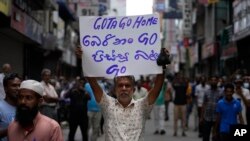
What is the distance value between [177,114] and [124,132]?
12100 millimetres

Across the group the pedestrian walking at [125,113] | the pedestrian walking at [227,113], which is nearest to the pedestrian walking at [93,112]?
the pedestrian walking at [227,113]

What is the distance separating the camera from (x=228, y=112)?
10617 mm

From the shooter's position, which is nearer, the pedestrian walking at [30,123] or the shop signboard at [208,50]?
the pedestrian walking at [30,123]

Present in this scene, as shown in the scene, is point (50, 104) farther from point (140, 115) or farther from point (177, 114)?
point (177, 114)

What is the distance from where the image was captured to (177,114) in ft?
59.3

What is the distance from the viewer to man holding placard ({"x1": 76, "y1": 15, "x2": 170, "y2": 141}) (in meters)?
6.17

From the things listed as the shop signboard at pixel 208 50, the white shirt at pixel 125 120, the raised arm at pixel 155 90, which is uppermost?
the shop signboard at pixel 208 50

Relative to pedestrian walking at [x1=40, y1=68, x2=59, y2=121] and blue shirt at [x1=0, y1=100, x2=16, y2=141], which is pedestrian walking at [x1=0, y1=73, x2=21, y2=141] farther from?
pedestrian walking at [x1=40, y1=68, x2=59, y2=121]

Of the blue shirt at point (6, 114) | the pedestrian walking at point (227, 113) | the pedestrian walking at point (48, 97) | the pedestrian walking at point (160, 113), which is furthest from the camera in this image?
the pedestrian walking at point (160, 113)

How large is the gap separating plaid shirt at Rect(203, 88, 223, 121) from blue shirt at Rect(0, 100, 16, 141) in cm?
706

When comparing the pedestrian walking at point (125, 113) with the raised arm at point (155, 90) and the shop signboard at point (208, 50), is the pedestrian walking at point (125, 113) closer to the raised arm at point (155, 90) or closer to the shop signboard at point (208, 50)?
the raised arm at point (155, 90)

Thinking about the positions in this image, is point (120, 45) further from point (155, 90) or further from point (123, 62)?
point (155, 90)

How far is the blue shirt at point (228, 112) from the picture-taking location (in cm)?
1060

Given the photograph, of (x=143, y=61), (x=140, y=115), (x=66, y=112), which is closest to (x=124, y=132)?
(x=140, y=115)
